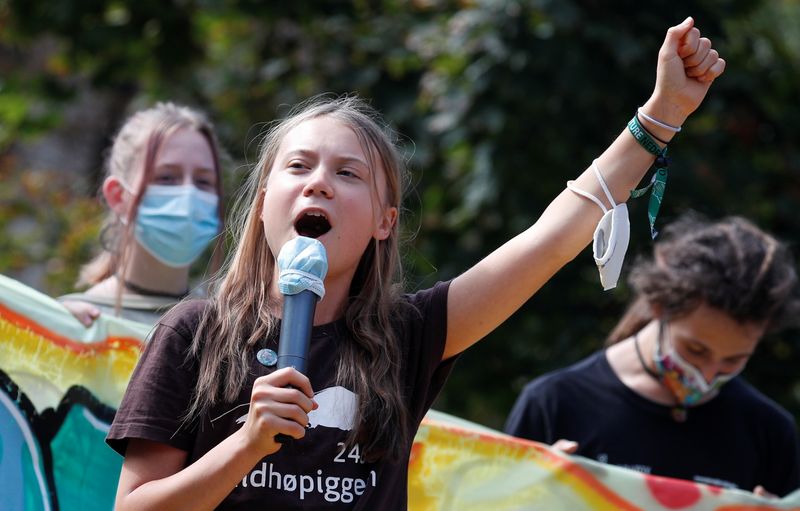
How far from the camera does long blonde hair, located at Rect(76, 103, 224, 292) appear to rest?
159 inches

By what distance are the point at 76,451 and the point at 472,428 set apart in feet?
4.10

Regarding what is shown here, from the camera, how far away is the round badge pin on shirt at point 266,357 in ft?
7.92

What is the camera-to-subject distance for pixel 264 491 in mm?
2404

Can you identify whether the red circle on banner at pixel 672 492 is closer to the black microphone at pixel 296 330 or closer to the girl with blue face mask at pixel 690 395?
the girl with blue face mask at pixel 690 395

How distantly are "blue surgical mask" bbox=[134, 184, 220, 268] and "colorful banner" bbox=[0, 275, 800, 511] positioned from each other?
449 millimetres

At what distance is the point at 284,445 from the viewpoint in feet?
7.91

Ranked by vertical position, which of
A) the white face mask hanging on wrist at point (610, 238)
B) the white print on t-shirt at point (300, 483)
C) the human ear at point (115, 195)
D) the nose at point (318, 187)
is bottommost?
the white print on t-shirt at point (300, 483)

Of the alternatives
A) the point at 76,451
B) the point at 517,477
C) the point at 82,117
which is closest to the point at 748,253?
the point at 517,477

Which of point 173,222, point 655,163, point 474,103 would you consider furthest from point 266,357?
point 474,103

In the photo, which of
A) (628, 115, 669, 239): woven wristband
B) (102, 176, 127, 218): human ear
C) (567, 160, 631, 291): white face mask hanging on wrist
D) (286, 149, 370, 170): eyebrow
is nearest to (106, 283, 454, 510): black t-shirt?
(286, 149, 370, 170): eyebrow

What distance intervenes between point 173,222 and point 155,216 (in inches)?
2.8

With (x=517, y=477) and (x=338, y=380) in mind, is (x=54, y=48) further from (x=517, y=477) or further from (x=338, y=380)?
(x=338, y=380)

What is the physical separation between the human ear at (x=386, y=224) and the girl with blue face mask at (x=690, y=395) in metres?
1.51

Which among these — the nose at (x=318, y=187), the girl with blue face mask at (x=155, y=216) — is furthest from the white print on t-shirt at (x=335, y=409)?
the girl with blue face mask at (x=155, y=216)
